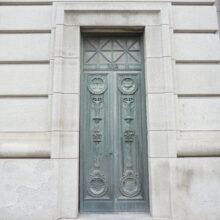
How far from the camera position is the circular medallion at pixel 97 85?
19.3ft

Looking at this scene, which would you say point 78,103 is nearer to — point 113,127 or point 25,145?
point 113,127

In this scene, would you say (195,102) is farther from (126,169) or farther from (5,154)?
(5,154)

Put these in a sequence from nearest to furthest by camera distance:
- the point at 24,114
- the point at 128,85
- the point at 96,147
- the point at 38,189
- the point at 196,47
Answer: the point at 38,189
the point at 24,114
the point at 96,147
the point at 196,47
the point at 128,85

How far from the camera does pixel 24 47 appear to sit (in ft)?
18.9

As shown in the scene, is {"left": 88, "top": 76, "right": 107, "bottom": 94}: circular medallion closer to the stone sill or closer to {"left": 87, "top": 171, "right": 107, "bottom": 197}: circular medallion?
{"left": 87, "top": 171, "right": 107, "bottom": 197}: circular medallion

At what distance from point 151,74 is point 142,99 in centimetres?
69

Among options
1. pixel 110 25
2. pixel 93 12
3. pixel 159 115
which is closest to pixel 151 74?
pixel 159 115

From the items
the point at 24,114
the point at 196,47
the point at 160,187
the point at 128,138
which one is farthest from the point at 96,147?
the point at 196,47

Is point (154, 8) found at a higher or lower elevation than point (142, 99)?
higher

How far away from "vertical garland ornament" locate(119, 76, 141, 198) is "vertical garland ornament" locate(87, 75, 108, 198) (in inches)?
19.0

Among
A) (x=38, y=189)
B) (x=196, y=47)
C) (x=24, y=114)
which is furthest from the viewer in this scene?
(x=196, y=47)

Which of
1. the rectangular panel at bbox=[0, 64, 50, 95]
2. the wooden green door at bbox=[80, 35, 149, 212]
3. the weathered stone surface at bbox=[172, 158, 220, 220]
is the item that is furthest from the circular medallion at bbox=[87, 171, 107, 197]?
the rectangular panel at bbox=[0, 64, 50, 95]

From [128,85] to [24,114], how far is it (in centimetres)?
275

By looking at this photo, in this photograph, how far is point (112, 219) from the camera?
5070 millimetres
